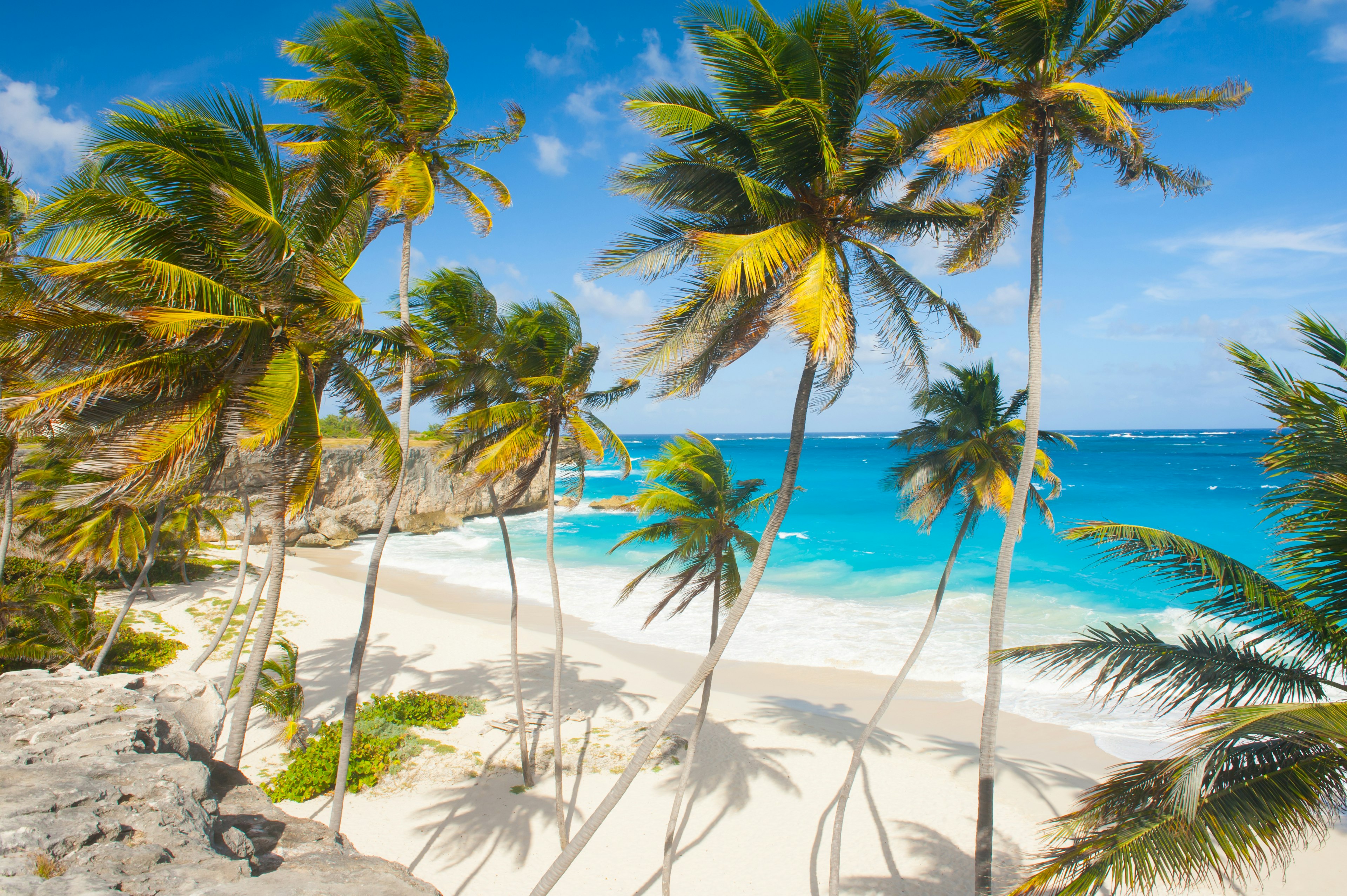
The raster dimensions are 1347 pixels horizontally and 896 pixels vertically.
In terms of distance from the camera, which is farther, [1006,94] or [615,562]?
[615,562]

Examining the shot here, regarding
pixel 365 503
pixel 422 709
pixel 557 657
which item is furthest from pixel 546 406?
pixel 365 503

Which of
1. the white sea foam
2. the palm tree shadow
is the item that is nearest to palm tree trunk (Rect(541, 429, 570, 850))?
the white sea foam

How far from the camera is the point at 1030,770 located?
11914 mm

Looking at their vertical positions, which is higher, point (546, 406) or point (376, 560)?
point (546, 406)

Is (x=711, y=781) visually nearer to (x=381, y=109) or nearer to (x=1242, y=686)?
(x=1242, y=686)

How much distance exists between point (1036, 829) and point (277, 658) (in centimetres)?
1634

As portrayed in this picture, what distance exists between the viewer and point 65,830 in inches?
137

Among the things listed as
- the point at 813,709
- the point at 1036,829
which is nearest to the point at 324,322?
the point at 1036,829

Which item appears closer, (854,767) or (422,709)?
(854,767)

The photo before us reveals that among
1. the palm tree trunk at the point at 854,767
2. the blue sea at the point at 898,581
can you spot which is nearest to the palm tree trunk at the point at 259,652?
the palm tree trunk at the point at 854,767

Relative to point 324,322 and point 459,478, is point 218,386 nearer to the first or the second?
point 324,322

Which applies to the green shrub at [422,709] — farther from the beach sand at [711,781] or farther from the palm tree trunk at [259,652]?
the palm tree trunk at [259,652]

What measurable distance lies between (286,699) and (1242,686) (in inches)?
547

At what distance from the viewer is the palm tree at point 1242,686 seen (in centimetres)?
354
